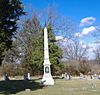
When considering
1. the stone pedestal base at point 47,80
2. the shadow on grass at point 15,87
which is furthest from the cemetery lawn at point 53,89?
the stone pedestal base at point 47,80

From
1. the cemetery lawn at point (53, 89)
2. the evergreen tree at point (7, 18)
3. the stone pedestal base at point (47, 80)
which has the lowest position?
the cemetery lawn at point (53, 89)

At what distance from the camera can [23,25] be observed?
55.2 m

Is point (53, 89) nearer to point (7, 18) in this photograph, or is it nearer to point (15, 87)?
point (15, 87)

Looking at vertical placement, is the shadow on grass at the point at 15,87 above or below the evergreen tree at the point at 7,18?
below

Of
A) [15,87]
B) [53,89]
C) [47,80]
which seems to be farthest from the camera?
[47,80]

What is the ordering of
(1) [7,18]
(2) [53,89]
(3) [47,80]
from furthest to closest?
(3) [47,80] < (2) [53,89] < (1) [7,18]

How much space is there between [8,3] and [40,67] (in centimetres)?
2650

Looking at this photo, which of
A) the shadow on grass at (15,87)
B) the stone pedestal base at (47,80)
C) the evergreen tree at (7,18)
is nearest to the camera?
the evergreen tree at (7,18)

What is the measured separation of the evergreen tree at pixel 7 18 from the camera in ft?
62.7

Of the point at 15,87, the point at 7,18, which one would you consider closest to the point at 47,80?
the point at 15,87

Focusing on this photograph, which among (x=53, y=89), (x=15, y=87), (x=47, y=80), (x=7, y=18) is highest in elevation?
(x=7, y=18)

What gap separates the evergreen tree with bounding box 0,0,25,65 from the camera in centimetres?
1912

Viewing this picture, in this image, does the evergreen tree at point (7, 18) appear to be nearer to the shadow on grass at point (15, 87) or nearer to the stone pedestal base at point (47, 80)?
the shadow on grass at point (15, 87)

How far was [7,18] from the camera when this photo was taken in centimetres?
1972
